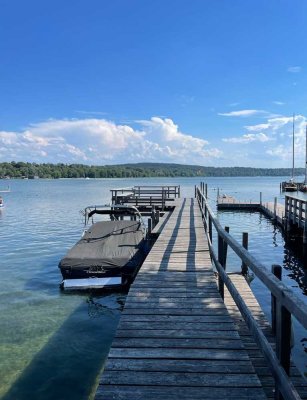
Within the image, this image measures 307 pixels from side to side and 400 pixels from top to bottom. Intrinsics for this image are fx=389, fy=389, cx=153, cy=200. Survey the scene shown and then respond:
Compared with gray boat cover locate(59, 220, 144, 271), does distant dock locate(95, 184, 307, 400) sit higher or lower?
higher

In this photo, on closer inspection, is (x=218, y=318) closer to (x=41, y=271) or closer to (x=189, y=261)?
(x=189, y=261)

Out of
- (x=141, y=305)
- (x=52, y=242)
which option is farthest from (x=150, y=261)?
(x=52, y=242)

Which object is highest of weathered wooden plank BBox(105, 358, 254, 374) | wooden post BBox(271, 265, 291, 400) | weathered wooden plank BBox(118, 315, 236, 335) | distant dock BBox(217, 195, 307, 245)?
wooden post BBox(271, 265, 291, 400)

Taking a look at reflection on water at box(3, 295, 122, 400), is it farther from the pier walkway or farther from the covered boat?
the pier walkway

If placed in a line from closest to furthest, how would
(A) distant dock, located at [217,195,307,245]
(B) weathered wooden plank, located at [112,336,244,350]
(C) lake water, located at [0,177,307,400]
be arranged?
(B) weathered wooden plank, located at [112,336,244,350]
(C) lake water, located at [0,177,307,400]
(A) distant dock, located at [217,195,307,245]

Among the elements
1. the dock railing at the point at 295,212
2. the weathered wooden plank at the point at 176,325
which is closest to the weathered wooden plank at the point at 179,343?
the weathered wooden plank at the point at 176,325

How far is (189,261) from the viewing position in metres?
9.27

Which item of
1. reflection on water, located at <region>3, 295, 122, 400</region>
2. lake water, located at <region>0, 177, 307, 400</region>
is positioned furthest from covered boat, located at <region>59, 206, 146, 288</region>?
reflection on water, located at <region>3, 295, 122, 400</region>

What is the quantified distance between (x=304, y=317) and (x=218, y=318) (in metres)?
2.84

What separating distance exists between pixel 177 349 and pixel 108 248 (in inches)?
410

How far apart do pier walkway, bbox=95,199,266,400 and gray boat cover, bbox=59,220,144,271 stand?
6169 mm

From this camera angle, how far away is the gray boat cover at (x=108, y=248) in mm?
13586

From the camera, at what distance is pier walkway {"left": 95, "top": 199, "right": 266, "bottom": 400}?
3.51 metres

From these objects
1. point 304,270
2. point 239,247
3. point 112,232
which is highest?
point 239,247
